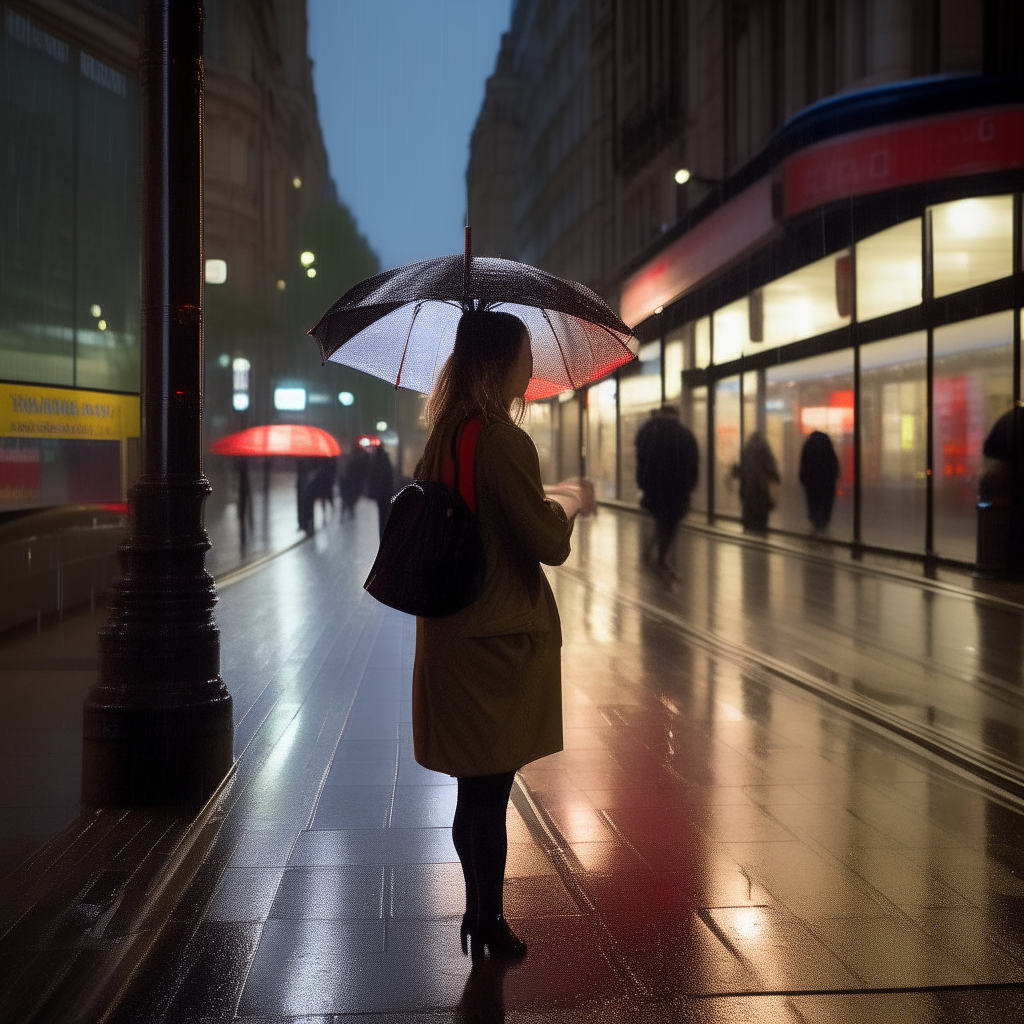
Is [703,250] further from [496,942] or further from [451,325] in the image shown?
[496,942]

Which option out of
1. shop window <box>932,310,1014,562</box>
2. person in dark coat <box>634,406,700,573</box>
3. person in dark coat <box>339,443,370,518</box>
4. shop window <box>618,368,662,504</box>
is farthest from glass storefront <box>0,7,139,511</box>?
shop window <box>618,368,662,504</box>

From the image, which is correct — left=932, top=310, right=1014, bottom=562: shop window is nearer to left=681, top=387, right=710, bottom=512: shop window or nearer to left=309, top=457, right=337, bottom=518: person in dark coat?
left=681, top=387, right=710, bottom=512: shop window

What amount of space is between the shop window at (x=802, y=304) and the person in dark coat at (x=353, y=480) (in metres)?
12.4

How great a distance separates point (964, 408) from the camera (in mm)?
15766

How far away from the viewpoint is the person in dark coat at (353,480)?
33.1 metres

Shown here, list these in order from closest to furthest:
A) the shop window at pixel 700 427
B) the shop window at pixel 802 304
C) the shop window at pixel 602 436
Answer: the shop window at pixel 802 304 → the shop window at pixel 700 427 → the shop window at pixel 602 436

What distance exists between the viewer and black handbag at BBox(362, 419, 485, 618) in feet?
11.4

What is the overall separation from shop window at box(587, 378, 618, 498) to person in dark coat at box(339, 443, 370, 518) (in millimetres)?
6580

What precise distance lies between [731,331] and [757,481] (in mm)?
4078

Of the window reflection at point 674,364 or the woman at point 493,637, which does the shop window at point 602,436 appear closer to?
the window reflection at point 674,364

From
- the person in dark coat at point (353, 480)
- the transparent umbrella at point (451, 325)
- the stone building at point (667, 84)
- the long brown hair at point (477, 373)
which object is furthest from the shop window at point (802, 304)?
the long brown hair at point (477, 373)

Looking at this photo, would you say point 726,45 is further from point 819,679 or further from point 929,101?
point 819,679

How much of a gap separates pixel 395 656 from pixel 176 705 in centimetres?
444

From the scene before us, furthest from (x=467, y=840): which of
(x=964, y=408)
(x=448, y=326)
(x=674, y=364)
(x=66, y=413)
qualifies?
(x=674, y=364)
